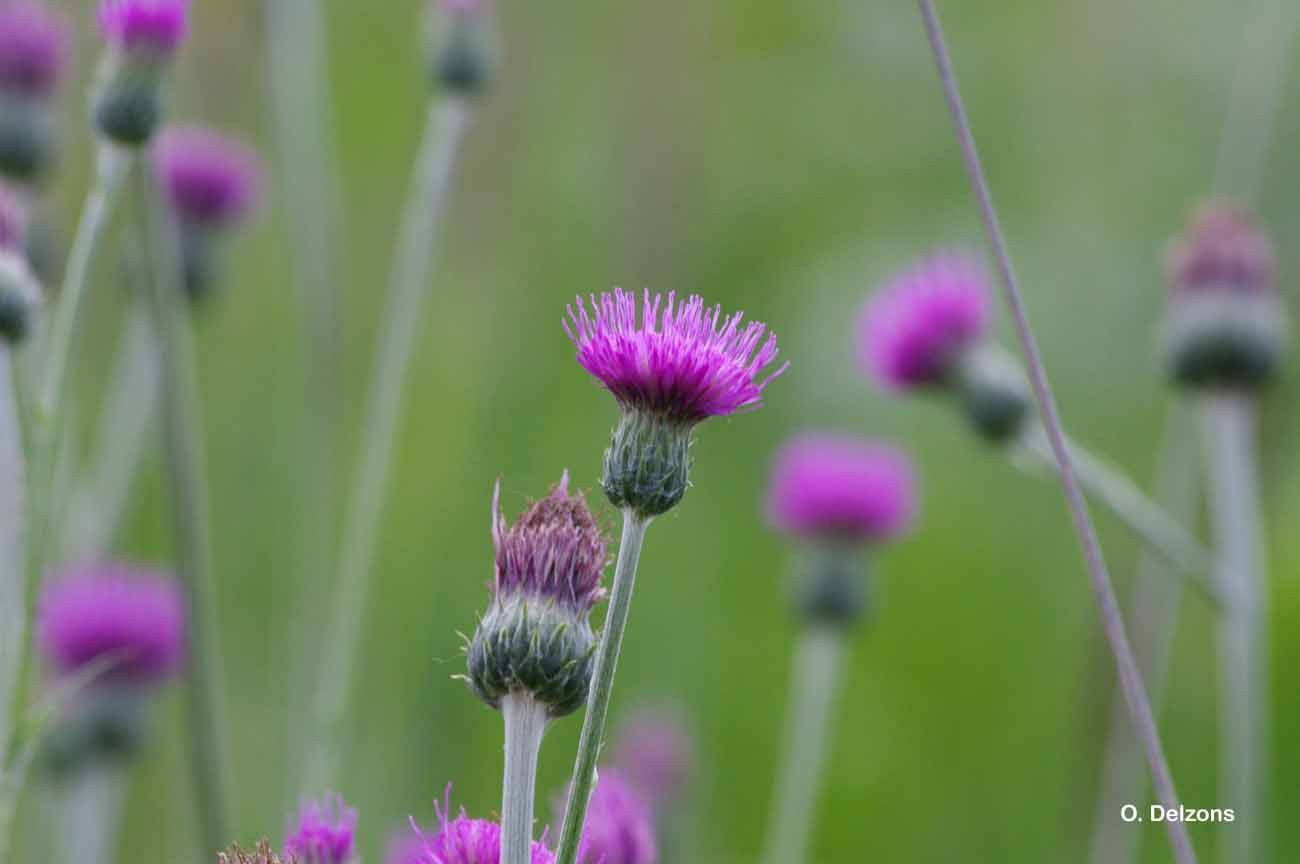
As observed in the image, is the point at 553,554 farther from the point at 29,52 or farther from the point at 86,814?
the point at 29,52

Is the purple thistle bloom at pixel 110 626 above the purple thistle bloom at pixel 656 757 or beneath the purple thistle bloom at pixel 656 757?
above

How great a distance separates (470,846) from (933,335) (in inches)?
48.5

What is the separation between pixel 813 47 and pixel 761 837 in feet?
6.84

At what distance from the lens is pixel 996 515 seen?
330cm

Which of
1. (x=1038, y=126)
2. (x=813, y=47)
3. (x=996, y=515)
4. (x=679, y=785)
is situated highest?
(x=813, y=47)

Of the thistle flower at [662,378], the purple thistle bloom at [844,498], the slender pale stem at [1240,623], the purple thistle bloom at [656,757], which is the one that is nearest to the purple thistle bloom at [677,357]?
the thistle flower at [662,378]

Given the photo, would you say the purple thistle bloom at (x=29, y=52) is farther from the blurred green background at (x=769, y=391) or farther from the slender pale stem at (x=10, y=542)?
the slender pale stem at (x=10, y=542)

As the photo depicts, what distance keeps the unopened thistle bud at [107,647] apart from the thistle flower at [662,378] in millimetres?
1027

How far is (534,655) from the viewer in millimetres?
688

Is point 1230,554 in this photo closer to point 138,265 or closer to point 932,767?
point 138,265

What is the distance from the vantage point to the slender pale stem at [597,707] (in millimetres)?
602

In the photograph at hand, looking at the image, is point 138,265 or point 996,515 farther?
Answer: point 996,515

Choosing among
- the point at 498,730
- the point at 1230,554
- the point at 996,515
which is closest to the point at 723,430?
the point at 996,515

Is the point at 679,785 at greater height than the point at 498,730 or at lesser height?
lesser
